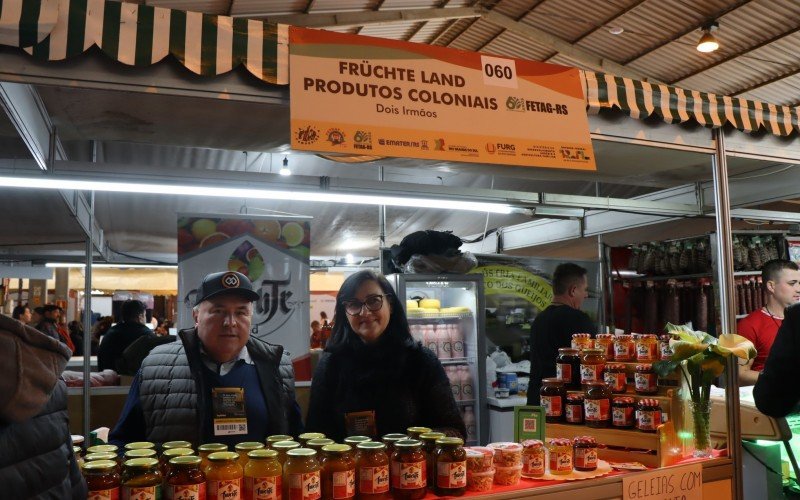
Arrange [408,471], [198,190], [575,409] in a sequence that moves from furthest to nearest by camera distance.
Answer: [198,190] < [575,409] < [408,471]

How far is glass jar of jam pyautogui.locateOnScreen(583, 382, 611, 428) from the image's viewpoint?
8.54 ft

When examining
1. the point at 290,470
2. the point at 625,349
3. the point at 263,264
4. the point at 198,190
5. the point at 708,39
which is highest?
the point at 708,39

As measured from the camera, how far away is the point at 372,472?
1.90 m

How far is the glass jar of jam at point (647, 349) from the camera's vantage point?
9.02ft

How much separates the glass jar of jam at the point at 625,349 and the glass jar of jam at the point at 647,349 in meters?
0.03

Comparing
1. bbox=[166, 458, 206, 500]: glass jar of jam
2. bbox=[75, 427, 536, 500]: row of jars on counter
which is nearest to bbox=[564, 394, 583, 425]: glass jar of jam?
bbox=[75, 427, 536, 500]: row of jars on counter

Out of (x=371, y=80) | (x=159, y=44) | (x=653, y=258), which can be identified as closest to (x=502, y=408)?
(x=653, y=258)

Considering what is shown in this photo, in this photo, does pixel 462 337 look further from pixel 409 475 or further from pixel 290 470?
pixel 290 470

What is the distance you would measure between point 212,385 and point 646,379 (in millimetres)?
1869

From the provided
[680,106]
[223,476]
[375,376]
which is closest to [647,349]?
[680,106]

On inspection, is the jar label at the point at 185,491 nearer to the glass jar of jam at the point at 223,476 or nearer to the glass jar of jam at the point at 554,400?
the glass jar of jam at the point at 223,476

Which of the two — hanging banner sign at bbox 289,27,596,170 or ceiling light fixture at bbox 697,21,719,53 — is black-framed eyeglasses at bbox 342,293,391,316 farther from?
ceiling light fixture at bbox 697,21,719,53

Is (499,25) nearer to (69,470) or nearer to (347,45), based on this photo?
(347,45)

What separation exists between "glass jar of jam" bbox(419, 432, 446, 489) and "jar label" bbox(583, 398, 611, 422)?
2.60 ft
